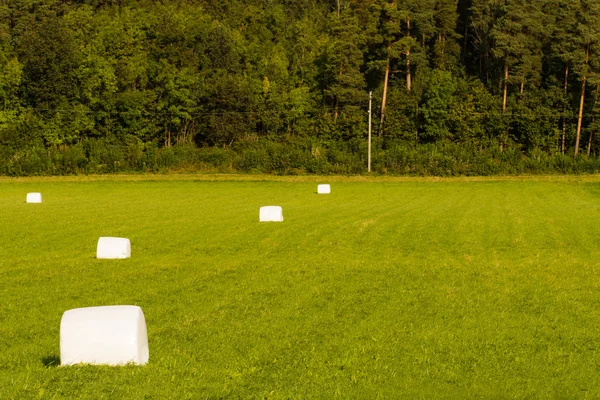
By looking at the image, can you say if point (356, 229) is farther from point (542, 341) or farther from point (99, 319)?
point (99, 319)

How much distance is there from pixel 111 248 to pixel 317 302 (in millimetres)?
7606

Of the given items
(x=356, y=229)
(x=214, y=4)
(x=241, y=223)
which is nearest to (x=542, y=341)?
(x=356, y=229)

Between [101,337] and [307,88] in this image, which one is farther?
[307,88]

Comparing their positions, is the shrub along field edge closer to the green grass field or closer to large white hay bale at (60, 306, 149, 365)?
the green grass field

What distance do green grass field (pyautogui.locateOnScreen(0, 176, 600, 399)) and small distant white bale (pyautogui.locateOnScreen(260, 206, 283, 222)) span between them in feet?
2.60

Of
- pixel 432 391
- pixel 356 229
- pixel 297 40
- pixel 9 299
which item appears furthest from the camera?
pixel 297 40

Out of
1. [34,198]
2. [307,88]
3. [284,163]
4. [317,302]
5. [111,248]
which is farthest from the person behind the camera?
[307,88]

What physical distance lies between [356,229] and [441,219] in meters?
4.98

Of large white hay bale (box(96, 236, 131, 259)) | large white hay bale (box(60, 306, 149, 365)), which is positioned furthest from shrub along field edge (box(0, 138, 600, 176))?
large white hay bale (box(60, 306, 149, 365))

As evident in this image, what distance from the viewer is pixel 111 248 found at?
17.4m

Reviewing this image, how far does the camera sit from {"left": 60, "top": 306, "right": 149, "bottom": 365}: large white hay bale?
795 cm

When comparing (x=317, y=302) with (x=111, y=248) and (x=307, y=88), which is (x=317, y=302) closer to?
(x=111, y=248)

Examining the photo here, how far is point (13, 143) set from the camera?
8419cm

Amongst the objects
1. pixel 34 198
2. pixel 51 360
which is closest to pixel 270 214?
pixel 34 198
